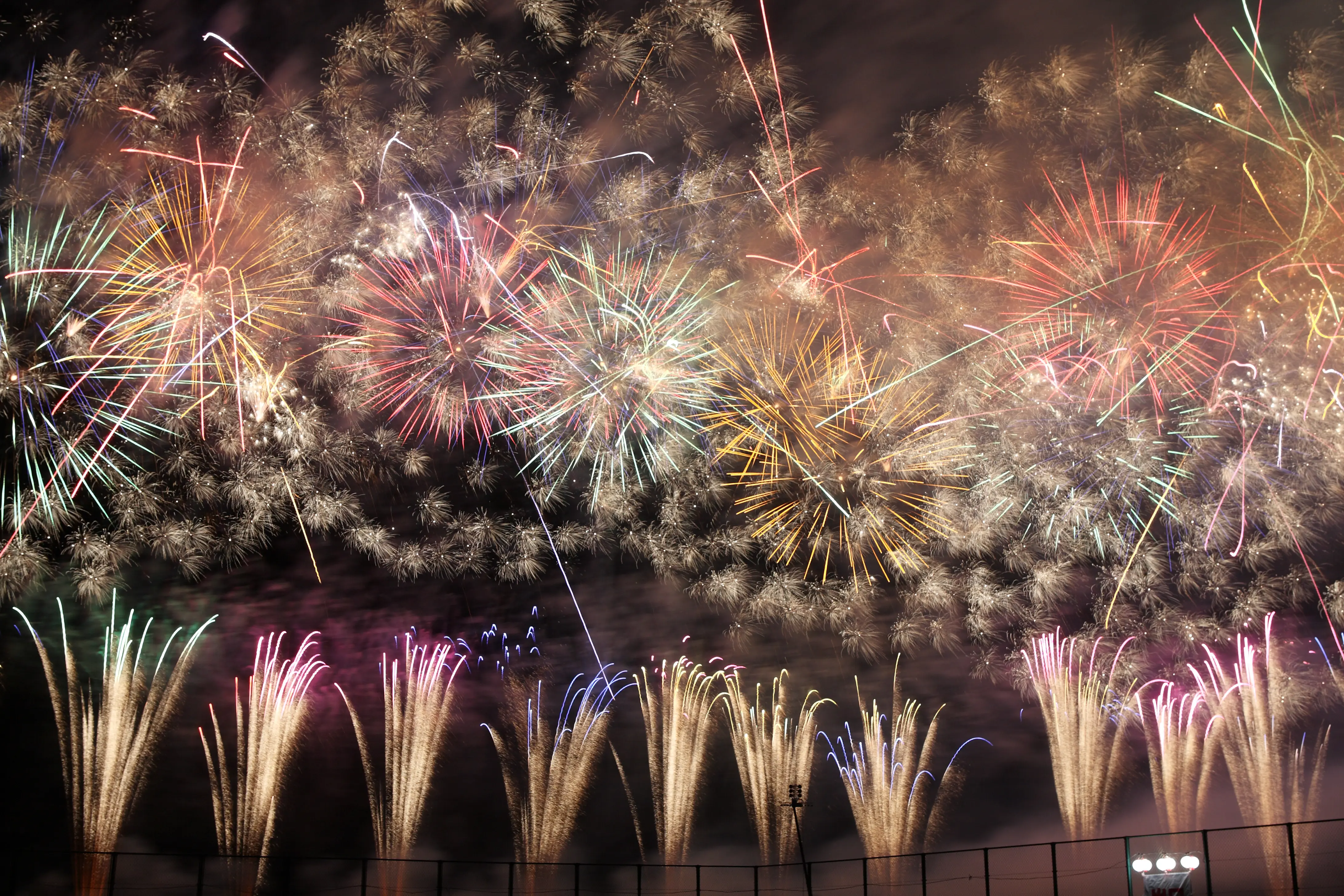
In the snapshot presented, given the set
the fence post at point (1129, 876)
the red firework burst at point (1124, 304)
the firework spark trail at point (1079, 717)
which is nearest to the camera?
the red firework burst at point (1124, 304)

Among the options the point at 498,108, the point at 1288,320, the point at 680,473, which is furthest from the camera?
the point at 680,473

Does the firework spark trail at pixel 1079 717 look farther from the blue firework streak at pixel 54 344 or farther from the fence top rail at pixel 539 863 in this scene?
the blue firework streak at pixel 54 344

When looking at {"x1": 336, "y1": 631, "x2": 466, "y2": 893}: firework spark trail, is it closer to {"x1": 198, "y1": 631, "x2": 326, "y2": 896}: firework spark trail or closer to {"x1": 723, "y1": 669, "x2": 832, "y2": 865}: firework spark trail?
{"x1": 198, "y1": 631, "x2": 326, "y2": 896}: firework spark trail

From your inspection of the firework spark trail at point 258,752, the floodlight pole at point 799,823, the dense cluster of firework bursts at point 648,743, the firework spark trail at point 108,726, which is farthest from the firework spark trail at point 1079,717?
the firework spark trail at point 108,726

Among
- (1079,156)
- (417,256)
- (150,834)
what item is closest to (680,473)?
(417,256)

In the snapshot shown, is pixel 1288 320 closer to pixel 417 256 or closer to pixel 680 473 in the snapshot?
pixel 680 473

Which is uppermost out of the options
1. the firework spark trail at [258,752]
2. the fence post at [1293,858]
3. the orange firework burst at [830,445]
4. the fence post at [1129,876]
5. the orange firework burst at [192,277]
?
the orange firework burst at [192,277]

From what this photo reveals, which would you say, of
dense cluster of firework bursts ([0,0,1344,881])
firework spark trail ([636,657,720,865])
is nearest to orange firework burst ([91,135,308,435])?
dense cluster of firework bursts ([0,0,1344,881])
